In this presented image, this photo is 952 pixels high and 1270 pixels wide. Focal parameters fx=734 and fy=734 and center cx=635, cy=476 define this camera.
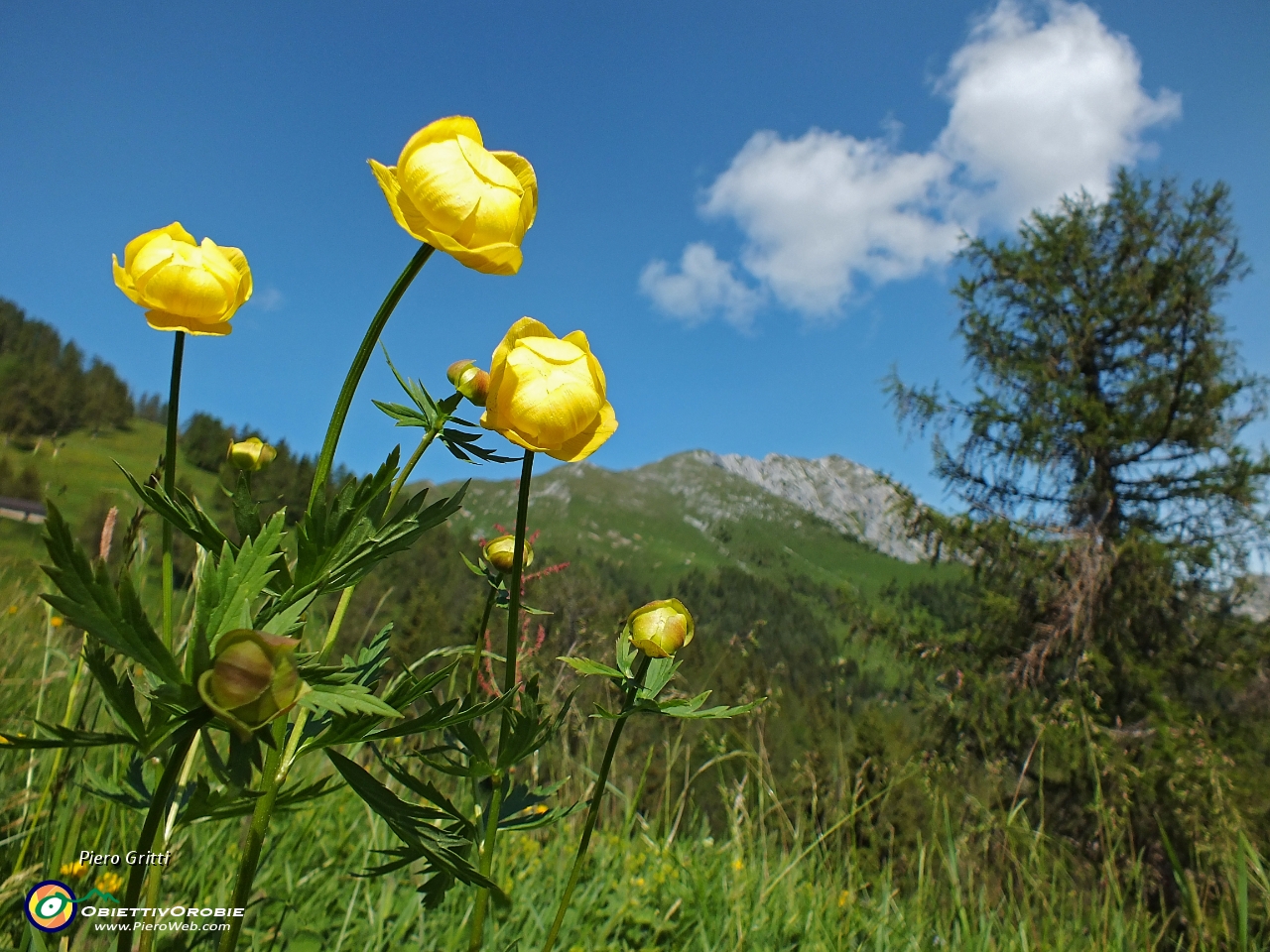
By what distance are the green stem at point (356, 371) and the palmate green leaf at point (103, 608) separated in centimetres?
14

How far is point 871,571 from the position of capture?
111 metres

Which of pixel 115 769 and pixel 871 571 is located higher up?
pixel 871 571

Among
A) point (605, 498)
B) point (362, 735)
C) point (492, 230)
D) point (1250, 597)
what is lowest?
point (362, 735)

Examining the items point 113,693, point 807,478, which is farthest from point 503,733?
point 807,478

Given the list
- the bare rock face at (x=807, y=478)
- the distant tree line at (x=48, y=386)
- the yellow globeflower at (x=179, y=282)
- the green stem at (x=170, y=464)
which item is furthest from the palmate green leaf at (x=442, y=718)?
the bare rock face at (x=807, y=478)

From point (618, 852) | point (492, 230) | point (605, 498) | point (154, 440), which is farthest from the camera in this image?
point (605, 498)

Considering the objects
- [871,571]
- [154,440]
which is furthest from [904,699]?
[871,571]

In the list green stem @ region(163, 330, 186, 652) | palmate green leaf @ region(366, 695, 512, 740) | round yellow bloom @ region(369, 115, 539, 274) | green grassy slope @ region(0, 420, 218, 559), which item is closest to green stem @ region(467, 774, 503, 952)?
palmate green leaf @ region(366, 695, 512, 740)

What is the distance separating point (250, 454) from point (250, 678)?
0.73 metres

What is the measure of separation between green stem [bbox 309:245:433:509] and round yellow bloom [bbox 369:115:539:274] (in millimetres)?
41

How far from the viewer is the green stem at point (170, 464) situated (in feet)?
2.21

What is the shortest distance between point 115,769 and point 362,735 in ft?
3.94

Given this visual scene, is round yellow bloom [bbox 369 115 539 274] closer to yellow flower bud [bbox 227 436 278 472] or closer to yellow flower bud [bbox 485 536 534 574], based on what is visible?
yellow flower bud [bbox 485 536 534 574]

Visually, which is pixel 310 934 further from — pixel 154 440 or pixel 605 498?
pixel 605 498
